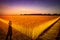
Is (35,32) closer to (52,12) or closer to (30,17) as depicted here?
(30,17)

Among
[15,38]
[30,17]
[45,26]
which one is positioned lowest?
[15,38]

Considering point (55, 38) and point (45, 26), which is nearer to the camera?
point (55, 38)

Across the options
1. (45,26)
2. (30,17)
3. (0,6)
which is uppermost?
(0,6)

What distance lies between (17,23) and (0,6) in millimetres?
415

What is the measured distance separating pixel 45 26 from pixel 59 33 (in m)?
0.36

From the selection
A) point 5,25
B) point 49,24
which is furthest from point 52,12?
point 5,25

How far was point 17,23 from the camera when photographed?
2348mm

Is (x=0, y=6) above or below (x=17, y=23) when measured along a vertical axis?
above

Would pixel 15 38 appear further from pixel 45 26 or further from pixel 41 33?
pixel 45 26

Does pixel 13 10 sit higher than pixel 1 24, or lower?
higher

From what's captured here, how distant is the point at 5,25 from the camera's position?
2.33 meters

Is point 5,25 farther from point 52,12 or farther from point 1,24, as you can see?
point 52,12

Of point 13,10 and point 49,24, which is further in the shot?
point 49,24

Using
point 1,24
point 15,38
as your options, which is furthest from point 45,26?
point 1,24
